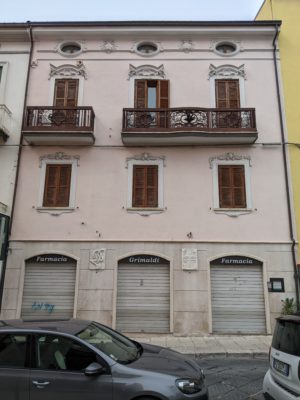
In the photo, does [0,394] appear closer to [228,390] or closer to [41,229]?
[228,390]

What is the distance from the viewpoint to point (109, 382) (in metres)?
Answer: 4.32

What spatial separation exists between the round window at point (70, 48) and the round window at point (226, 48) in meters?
6.05

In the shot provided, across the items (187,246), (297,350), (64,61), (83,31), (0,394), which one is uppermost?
(83,31)

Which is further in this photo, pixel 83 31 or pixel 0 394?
pixel 83 31

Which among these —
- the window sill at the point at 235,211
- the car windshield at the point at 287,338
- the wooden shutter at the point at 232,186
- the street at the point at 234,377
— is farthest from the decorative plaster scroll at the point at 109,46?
the car windshield at the point at 287,338

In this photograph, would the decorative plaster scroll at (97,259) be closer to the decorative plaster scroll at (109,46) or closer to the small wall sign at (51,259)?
the small wall sign at (51,259)

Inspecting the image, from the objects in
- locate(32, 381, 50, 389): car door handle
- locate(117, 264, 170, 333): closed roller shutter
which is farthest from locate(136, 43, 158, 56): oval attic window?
locate(32, 381, 50, 389): car door handle

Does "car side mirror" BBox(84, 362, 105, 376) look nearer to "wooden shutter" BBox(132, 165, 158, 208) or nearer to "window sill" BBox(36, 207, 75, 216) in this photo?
"wooden shutter" BBox(132, 165, 158, 208)

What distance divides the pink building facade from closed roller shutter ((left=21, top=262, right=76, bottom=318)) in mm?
37

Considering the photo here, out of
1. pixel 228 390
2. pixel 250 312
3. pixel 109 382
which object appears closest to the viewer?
pixel 109 382

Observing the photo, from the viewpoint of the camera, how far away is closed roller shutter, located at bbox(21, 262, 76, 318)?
12.7m

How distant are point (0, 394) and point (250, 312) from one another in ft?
32.6

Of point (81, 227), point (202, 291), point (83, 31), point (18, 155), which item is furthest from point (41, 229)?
point (83, 31)

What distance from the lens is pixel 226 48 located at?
1540cm
